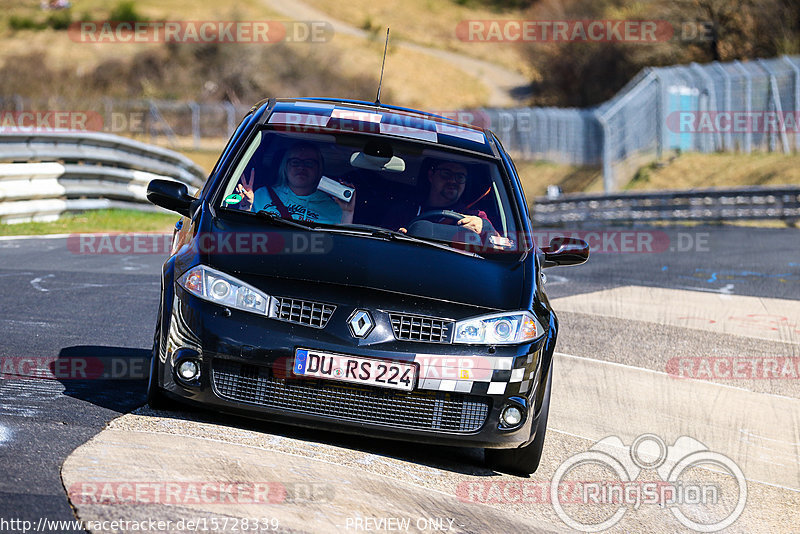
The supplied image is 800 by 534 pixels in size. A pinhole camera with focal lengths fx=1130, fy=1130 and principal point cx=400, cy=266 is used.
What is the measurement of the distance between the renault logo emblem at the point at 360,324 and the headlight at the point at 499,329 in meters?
0.38

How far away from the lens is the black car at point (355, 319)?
16.0 ft

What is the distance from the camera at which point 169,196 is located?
5.78 metres

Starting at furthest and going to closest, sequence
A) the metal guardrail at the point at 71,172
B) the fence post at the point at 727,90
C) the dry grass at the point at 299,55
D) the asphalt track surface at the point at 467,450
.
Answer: the dry grass at the point at 299,55 < the fence post at the point at 727,90 < the metal guardrail at the point at 71,172 < the asphalt track surface at the point at 467,450

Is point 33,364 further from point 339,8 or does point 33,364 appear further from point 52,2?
point 339,8

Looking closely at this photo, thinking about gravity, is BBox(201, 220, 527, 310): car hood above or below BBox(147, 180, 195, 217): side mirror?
below

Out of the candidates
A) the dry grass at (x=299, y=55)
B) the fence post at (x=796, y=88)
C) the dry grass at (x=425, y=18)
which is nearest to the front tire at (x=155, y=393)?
the fence post at (x=796, y=88)

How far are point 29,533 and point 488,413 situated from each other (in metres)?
2.13

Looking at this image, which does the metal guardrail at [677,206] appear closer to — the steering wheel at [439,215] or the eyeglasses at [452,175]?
the eyeglasses at [452,175]

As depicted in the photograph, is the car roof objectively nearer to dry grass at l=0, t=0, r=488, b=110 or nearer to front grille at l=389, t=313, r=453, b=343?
front grille at l=389, t=313, r=453, b=343

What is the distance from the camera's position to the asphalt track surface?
→ 15.4 feet

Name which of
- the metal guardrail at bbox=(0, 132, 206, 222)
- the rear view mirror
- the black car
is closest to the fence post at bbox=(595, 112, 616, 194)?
the metal guardrail at bbox=(0, 132, 206, 222)

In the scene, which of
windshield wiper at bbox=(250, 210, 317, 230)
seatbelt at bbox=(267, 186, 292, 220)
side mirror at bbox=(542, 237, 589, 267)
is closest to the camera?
windshield wiper at bbox=(250, 210, 317, 230)

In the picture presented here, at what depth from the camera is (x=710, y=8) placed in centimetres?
4375

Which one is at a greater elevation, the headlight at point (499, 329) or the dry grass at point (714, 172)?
the dry grass at point (714, 172)
